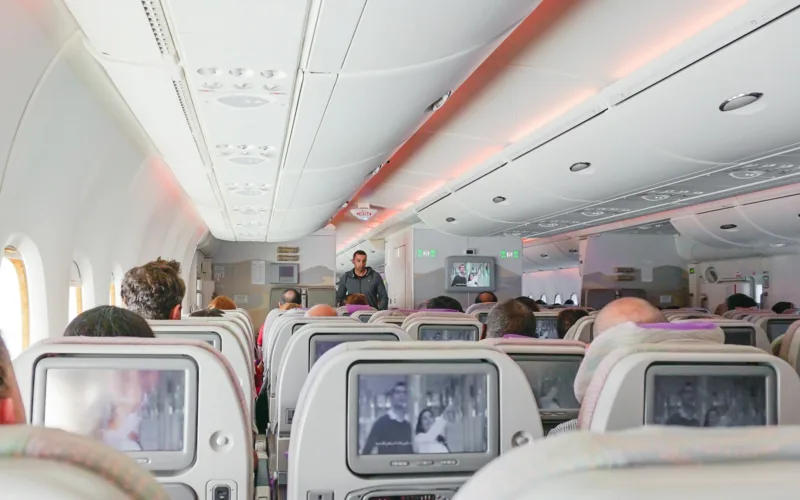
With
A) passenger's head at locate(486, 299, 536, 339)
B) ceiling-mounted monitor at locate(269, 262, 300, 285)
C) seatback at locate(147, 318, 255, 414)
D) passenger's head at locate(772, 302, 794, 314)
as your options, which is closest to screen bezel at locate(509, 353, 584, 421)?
passenger's head at locate(486, 299, 536, 339)

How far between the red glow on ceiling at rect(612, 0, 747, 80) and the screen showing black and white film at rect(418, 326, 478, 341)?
2.19 meters

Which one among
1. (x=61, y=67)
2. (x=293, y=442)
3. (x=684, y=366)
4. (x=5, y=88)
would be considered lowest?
(x=293, y=442)

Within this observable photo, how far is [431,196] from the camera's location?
37.0ft

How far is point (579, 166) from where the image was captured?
24.2 ft

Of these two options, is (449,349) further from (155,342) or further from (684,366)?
(155,342)

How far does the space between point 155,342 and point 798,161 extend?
6.31 metres

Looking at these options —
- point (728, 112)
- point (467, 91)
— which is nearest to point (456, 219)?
point (467, 91)

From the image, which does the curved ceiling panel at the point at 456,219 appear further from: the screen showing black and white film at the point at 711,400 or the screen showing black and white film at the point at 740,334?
the screen showing black and white film at the point at 711,400

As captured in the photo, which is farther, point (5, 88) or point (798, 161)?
point (798, 161)

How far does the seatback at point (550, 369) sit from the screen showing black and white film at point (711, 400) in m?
1.01

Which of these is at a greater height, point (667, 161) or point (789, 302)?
point (667, 161)

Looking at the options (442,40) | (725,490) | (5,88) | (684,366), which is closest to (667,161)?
(442,40)

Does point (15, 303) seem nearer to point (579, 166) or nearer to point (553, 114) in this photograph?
point (553, 114)

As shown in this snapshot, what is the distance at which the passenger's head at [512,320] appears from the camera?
4.73 metres
